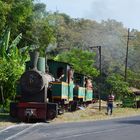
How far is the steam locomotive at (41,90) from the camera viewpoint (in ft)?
79.3

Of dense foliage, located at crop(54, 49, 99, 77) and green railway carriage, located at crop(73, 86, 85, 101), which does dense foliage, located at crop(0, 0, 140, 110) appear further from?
green railway carriage, located at crop(73, 86, 85, 101)

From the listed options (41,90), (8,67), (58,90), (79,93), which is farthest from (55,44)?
(41,90)

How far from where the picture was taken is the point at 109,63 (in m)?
83.8

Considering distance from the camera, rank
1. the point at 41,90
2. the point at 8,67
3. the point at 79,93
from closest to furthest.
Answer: the point at 41,90, the point at 8,67, the point at 79,93

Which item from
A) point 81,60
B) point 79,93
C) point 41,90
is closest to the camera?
point 41,90

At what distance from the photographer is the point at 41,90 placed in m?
24.8

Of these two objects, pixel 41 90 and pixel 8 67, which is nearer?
pixel 41 90

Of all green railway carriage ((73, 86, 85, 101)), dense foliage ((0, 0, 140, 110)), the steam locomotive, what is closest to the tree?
dense foliage ((0, 0, 140, 110))

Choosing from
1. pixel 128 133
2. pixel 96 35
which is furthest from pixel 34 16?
pixel 96 35

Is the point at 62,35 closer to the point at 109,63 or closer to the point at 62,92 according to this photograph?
the point at 109,63

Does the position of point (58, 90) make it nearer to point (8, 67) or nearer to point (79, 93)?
point (8, 67)

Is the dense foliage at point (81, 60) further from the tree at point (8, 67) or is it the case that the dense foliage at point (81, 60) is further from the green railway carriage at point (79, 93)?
the tree at point (8, 67)

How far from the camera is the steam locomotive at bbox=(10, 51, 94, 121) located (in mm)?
24172

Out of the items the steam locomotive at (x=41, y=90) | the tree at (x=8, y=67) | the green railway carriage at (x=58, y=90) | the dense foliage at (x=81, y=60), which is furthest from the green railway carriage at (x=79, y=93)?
the dense foliage at (x=81, y=60)
